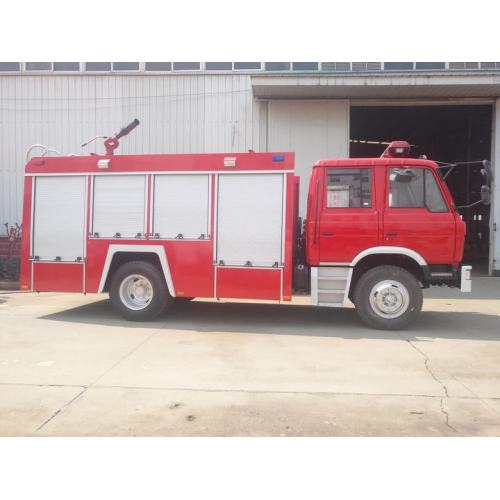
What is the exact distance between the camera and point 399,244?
727 centimetres

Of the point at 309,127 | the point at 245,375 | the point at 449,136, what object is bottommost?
the point at 245,375

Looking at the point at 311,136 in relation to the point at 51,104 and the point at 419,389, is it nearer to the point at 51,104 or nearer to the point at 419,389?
the point at 51,104

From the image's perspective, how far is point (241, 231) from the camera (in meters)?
7.69

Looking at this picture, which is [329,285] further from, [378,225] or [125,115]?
[125,115]

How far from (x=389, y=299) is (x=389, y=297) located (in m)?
0.03

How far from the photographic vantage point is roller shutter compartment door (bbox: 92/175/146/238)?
799 centimetres

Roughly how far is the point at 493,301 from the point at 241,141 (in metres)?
8.02

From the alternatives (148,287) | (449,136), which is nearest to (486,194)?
(148,287)

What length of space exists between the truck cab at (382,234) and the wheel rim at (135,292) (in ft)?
8.91

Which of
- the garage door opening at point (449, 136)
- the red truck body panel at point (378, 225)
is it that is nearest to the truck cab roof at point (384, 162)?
the red truck body panel at point (378, 225)

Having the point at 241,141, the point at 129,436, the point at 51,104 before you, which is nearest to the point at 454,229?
the point at 129,436

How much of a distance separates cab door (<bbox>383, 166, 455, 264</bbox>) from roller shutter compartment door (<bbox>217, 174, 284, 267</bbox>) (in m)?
1.65

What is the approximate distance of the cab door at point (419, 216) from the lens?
7.20m

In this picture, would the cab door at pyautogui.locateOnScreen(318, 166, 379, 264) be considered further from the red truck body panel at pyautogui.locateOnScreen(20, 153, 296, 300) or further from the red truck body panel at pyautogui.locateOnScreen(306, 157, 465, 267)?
the red truck body panel at pyautogui.locateOnScreen(20, 153, 296, 300)
